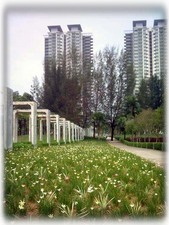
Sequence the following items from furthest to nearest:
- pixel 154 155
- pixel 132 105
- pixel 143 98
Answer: pixel 143 98 → pixel 132 105 → pixel 154 155

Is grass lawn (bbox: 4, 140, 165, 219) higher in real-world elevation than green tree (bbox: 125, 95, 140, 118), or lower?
lower

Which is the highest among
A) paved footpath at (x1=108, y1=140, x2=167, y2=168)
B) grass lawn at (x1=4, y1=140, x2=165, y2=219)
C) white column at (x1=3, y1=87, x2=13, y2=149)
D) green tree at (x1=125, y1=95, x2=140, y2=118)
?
green tree at (x1=125, y1=95, x2=140, y2=118)

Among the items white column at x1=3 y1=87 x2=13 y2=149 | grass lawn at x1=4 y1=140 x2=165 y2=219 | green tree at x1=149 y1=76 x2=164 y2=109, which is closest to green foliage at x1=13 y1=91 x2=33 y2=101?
green tree at x1=149 y1=76 x2=164 y2=109

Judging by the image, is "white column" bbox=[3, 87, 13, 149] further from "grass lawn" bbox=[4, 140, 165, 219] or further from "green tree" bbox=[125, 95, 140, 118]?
"green tree" bbox=[125, 95, 140, 118]

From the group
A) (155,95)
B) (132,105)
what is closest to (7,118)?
(132,105)

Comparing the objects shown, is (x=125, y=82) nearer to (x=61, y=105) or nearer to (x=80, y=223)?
(x=61, y=105)

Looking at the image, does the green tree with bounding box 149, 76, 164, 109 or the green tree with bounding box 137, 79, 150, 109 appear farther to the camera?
the green tree with bounding box 137, 79, 150, 109

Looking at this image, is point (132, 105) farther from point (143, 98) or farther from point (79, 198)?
point (79, 198)

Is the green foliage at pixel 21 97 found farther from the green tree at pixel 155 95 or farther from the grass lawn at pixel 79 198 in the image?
the grass lawn at pixel 79 198

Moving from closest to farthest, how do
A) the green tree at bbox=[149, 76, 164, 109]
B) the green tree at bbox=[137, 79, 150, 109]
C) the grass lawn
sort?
the grass lawn
the green tree at bbox=[149, 76, 164, 109]
the green tree at bbox=[137, 79, 150, 109]

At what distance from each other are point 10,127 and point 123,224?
27.4ft

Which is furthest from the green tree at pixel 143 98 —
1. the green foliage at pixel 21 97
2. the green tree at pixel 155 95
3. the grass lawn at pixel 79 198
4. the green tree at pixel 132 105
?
the grass lawn at pixel 79 198

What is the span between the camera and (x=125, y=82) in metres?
41.2

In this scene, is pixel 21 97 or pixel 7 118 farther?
pixel 21 97
